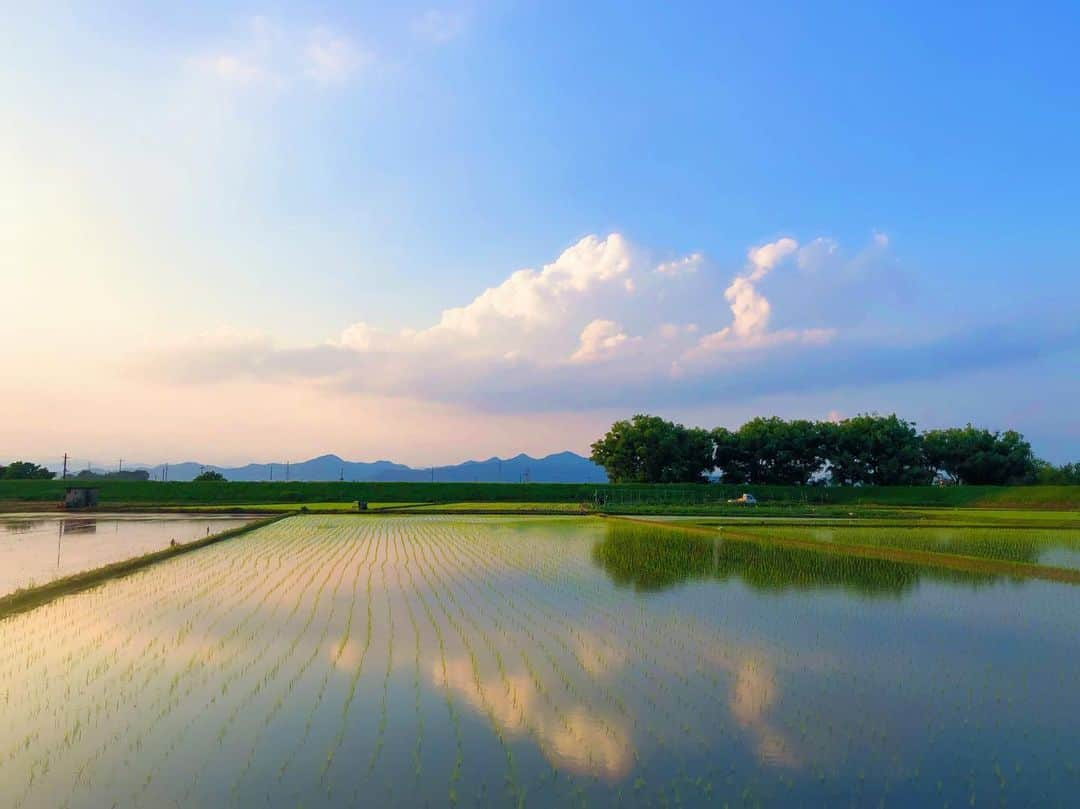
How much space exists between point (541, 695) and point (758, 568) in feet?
33.8

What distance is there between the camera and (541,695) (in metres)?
6.68

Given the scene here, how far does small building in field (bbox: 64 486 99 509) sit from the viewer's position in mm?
38500

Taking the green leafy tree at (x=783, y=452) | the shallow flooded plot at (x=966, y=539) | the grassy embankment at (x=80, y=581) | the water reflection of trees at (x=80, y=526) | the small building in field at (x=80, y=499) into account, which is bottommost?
the shallow flooded plot at (x=966, y=539)

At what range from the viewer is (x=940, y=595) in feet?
40.7

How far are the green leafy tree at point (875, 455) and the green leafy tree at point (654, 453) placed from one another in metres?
10.1

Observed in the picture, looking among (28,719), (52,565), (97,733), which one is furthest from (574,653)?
(52,565)

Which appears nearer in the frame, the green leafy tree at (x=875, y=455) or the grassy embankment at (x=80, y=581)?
the grassy embankment at (x=80, y=581)

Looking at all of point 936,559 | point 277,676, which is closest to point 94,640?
point 277,676

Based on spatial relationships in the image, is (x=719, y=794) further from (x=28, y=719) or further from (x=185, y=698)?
(x=28, y=719)

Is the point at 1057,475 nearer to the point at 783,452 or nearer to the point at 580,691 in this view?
the point at 783,452

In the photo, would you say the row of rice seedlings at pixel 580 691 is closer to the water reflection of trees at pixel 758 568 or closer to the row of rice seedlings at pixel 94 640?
the water reflection of trees at pixel 758 568

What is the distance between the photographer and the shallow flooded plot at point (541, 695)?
16.0 feet

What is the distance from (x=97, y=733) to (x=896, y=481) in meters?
64.0

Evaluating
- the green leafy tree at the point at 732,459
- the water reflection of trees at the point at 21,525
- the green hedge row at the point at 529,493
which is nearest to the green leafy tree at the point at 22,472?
the green hedge row at the point at 529,493
